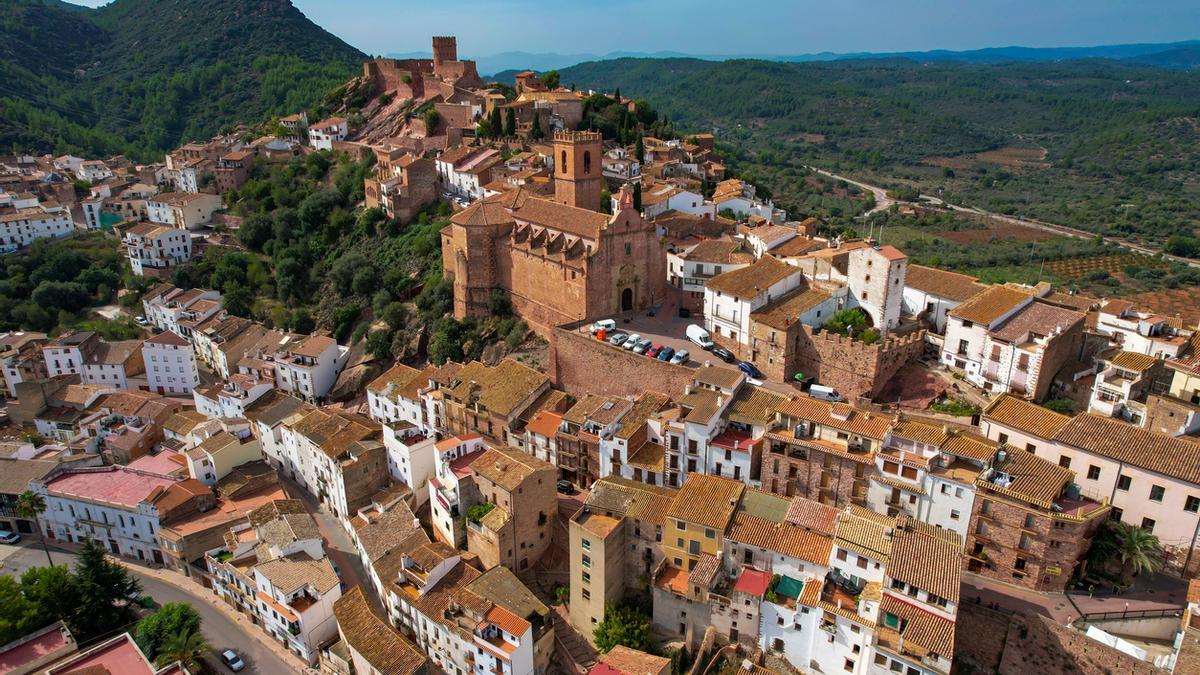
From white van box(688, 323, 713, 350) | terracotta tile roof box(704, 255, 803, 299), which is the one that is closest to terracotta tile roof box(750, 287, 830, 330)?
terracotta tile roof box(704, 255, 803, 299)

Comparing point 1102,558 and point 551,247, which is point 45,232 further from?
point 1102,558

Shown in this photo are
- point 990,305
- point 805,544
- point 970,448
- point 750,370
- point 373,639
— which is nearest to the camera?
point 805,544

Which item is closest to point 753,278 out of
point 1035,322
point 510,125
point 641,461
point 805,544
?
point 641,461

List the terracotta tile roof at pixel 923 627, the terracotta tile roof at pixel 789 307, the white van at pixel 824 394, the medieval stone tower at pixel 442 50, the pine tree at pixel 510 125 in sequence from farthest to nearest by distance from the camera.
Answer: the medieval stone tower at pixel 442 50 → the pine tree at pixel 510 125 → the terracotta tile roof at pixel 789 307 → the white van at pixel 824 394 → the terracotta tile roof at pixel 923 627

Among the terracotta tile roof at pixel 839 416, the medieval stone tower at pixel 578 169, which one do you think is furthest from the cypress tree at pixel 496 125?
the terracotta tile roof at pixel 839 416

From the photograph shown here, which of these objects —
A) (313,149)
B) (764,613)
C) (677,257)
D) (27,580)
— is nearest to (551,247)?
(677,257)

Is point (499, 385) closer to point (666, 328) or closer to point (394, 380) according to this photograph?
point (394, 380)

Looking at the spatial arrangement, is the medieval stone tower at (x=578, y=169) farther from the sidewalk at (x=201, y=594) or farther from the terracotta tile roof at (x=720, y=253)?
the sidewalk at (x=201, y=594)
